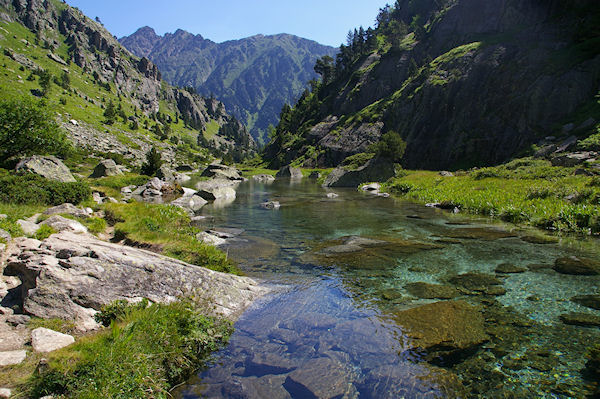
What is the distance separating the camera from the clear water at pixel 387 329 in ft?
21.3

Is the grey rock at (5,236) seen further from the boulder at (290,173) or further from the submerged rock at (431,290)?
the boulder at (290,173)

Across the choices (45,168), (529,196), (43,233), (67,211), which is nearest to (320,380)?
(43,233)

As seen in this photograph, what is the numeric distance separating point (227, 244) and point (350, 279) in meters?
8.68

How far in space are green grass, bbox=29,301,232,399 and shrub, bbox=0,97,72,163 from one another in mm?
34498

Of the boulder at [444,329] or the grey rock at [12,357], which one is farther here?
the boulder at [444,329]

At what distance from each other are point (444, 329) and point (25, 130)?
42.1 meters

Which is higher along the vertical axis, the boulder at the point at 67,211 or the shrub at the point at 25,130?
the shrub at the point at 25,130

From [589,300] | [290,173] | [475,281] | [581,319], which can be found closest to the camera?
[581,319]

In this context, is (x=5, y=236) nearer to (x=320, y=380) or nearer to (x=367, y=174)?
(x=320, y=380)

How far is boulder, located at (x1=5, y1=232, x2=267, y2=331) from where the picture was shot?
728 centimetres

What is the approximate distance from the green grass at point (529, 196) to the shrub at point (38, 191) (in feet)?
104

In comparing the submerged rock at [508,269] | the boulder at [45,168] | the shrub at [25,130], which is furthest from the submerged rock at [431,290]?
the shrub at [25,130]

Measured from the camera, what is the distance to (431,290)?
11.1m

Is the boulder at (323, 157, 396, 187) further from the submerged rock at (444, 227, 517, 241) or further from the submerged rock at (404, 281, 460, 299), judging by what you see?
the submerged rock at (404, 281, 460, 299)
